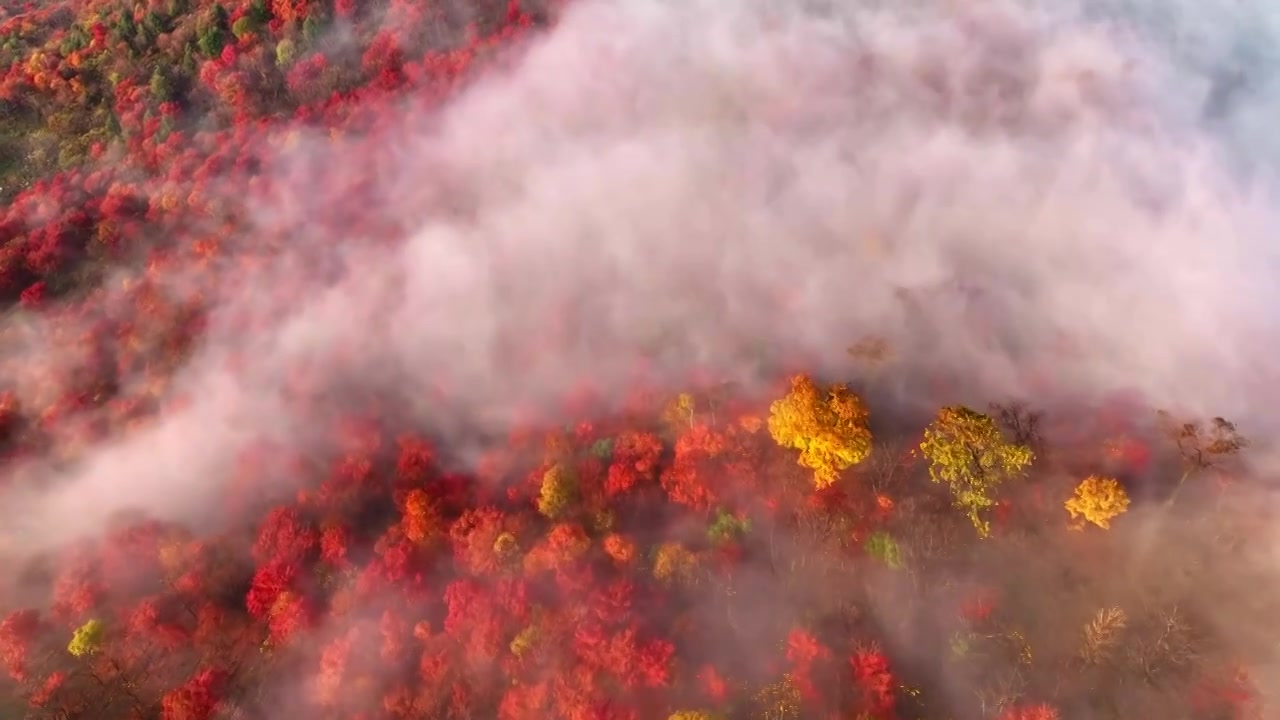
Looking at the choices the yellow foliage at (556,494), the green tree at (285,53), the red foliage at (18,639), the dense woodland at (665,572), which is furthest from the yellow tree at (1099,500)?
the green tree at (285,53)

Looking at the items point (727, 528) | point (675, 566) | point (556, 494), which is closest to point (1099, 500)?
point (727, 528)

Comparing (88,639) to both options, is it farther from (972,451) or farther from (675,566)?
(972,451)

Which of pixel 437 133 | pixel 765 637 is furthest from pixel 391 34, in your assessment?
pixel 765 637

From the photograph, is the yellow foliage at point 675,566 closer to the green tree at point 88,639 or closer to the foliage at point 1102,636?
the foliage at point 1102,636

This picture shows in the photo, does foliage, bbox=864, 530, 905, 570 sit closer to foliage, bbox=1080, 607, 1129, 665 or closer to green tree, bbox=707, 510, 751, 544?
green tree, bbox=707, 510, 751, 544

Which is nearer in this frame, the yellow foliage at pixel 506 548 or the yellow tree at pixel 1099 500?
the yellow tree at pixel 1099 500

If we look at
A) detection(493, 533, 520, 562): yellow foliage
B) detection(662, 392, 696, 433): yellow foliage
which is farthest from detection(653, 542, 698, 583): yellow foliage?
detection(662, 392, 696, 433): yellow foliage
